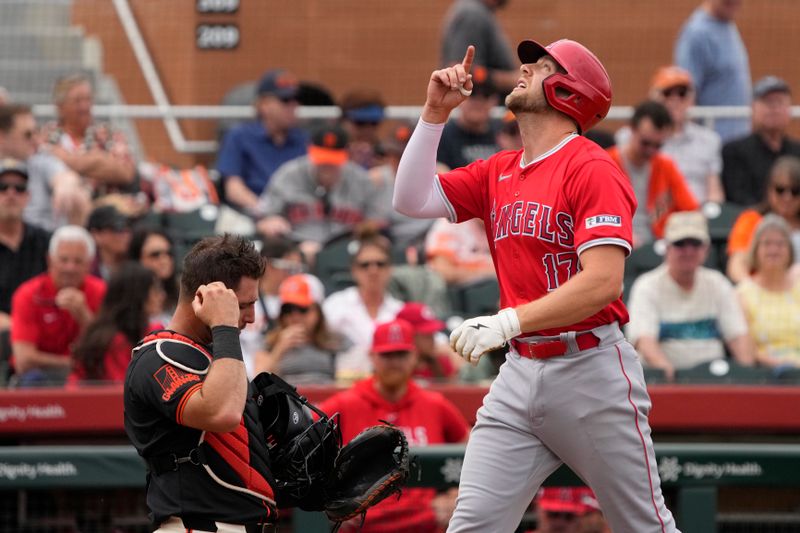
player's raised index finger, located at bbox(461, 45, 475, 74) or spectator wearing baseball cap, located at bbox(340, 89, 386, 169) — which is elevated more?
player's raised index finger, located at bbox(461, 45, 475, 74)

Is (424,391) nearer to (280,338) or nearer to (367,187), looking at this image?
(280,338)

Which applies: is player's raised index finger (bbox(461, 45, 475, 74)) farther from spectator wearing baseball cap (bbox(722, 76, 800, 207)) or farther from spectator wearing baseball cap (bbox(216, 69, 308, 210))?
spectator wearing baseball cap (bbox(722, 76, 800, 207))

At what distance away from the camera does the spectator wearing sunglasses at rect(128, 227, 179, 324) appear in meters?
7.37

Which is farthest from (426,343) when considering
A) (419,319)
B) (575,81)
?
(575,81)

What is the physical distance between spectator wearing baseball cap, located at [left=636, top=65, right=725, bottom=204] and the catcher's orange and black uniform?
20.4 ft

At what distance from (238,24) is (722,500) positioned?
7.86 meters

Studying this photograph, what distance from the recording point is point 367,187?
352 inches

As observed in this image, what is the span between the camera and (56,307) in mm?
7090

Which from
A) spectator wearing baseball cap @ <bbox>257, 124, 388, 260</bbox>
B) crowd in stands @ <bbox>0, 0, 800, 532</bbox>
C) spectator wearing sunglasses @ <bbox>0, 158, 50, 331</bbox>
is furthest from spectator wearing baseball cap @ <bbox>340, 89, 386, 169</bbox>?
spectator wearing sunglasses @ <bbox>0, 158, 50, 331</bbox>

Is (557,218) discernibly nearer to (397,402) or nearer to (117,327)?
(397,402)

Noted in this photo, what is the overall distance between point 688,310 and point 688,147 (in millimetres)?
2453

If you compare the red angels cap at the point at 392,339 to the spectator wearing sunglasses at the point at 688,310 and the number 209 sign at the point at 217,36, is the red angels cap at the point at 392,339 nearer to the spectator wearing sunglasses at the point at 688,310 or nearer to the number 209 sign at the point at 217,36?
the spectator wearing sunglasses at the point at 688,310

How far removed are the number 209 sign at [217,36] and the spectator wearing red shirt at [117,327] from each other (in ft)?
18.9

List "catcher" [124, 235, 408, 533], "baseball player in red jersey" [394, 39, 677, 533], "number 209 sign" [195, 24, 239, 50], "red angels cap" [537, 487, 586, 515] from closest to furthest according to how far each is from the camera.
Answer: "catcher" [124, 235, 408, 533] → "baseball player in red jersey" [394, 39, 677, 533] → "red angels cap" [537, 487, 586, 515] → "number 209 sign" [195, 24, 239, 50]
